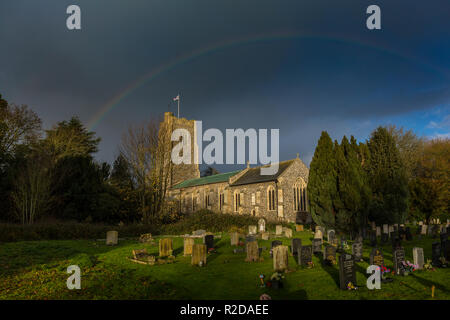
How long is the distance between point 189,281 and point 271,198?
25.5m

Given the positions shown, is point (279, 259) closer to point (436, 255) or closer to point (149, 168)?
point (436, 255)

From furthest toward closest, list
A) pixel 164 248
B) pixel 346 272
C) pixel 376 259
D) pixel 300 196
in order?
pixel 300 196 < pixel 164 248 < pixel 376 259 < pixel 346 272

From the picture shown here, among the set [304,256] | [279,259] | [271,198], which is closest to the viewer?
[279,259]

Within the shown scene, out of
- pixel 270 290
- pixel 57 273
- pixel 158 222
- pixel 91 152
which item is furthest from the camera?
pixel 91 152

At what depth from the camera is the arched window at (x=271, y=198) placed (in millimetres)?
33531

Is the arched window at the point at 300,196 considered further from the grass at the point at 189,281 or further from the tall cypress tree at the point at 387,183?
the grass at the point at 189,281

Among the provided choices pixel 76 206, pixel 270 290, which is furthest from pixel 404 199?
pixel 76 206

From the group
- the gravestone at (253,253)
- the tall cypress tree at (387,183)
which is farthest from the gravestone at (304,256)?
the tall cypress tree at (387,183)

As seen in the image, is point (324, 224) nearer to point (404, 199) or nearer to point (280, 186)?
point (404, 199)

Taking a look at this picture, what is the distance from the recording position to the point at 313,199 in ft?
72.2

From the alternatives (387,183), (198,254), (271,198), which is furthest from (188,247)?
(271,198)

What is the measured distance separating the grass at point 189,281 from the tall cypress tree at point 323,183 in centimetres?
819

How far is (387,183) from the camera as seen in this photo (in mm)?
23422
